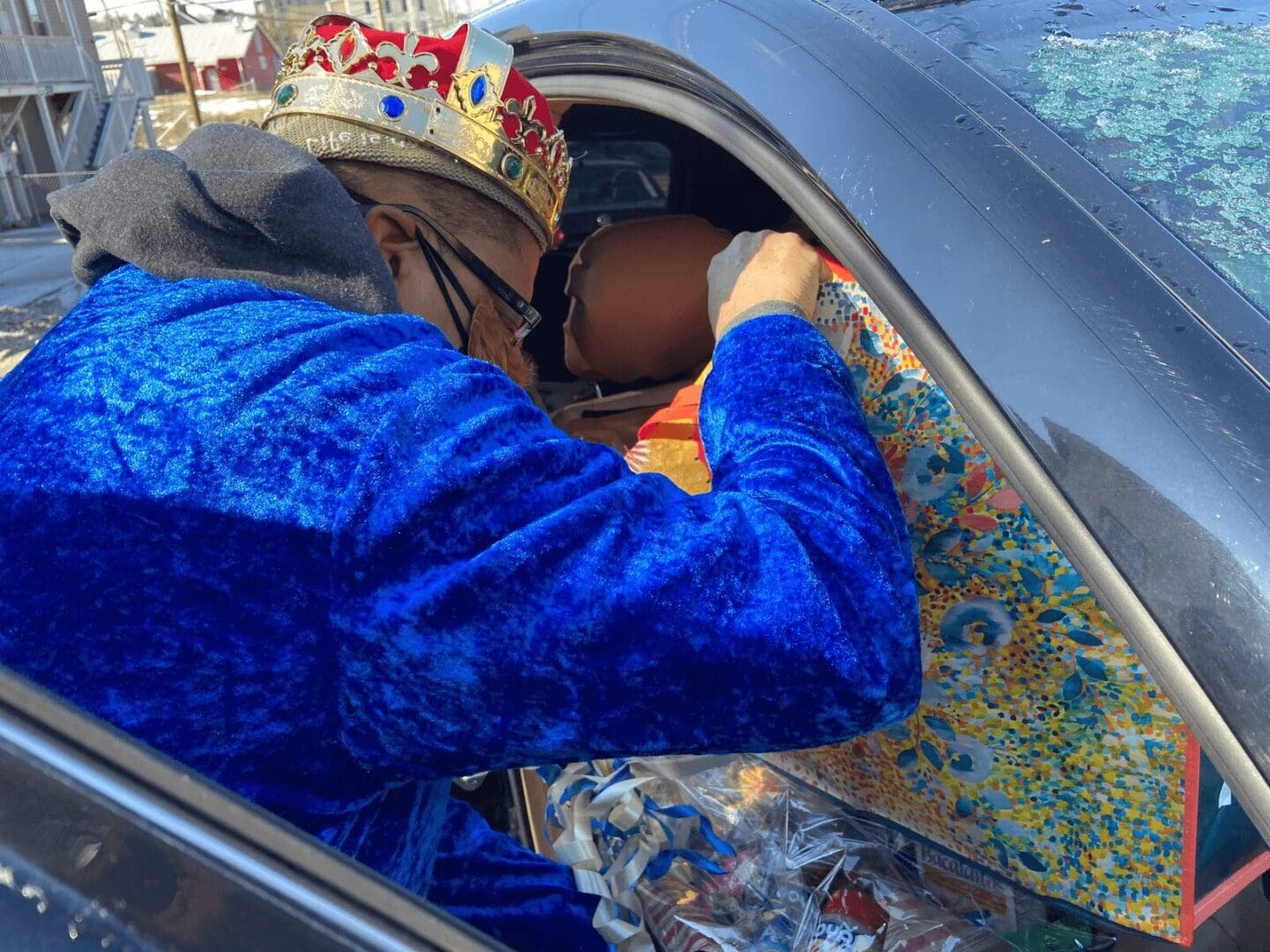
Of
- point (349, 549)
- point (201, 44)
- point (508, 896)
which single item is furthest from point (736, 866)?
point (201, 44)

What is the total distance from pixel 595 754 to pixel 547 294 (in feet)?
6.35

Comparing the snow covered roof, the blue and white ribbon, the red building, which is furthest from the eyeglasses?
the snow covered roof

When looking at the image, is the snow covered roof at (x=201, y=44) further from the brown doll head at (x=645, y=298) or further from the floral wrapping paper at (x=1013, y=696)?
the floral wrapping paper at (x=1013, y=696)

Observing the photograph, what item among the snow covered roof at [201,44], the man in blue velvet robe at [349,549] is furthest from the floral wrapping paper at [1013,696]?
the snow covered roof at [201,44]

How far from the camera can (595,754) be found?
929 mm

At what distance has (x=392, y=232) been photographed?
52.1 inches

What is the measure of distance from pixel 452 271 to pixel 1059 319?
0.84m

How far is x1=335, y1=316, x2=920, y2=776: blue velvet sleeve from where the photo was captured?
82cm

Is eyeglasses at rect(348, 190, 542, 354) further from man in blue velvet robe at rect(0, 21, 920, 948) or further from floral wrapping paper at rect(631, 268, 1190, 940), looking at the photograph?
floral wrapping paper at rect(631, 268, 1190, 940)

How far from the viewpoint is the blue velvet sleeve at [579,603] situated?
32.2 inches

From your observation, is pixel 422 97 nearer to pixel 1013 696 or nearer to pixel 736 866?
pixel 1013 696

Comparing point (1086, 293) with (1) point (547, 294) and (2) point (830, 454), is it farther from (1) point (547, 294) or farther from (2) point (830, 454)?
(1) point (547, 294)

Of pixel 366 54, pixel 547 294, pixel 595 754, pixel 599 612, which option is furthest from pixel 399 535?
pixel 547 294

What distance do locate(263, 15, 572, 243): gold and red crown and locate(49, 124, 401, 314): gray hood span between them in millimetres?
281
